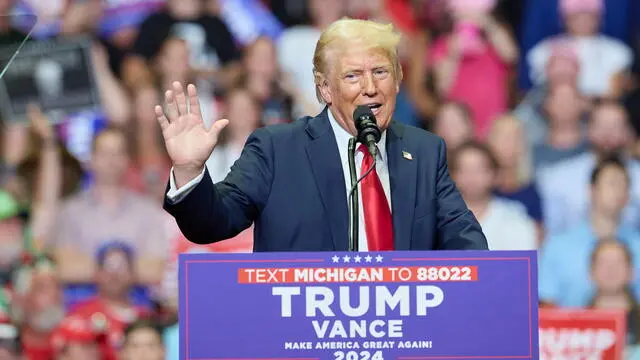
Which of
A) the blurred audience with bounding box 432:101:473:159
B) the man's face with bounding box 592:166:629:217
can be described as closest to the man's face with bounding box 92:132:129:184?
the blurred audience with bounding box 432:101:473:159

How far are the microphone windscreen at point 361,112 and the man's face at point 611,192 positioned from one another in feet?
12.4

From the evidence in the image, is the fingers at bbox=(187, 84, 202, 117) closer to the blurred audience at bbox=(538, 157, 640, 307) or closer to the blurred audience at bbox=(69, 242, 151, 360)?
the blurred audience at bbox=(69, 242, 151, 360)

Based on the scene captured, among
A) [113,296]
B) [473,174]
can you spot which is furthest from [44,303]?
[473,174]

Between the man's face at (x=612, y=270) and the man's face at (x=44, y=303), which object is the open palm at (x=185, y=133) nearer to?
the man's face at (x=44, y=303)

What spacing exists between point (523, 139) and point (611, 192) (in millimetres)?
544

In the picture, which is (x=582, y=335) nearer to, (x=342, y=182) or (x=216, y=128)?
(x=342, y=182)

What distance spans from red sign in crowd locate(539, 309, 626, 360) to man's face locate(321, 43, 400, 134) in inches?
66.8

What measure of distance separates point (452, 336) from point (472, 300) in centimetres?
9

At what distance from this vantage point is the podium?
2615 mm

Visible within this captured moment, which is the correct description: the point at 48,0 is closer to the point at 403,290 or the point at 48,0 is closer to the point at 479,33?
the point at 479,33

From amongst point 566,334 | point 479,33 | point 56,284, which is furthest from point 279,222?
A: point 479,33

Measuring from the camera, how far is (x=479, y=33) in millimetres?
6785

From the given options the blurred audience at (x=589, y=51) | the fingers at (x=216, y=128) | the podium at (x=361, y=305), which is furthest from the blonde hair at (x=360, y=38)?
the blurred audience at (x=589, y=51)

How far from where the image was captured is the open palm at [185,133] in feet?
9.12
